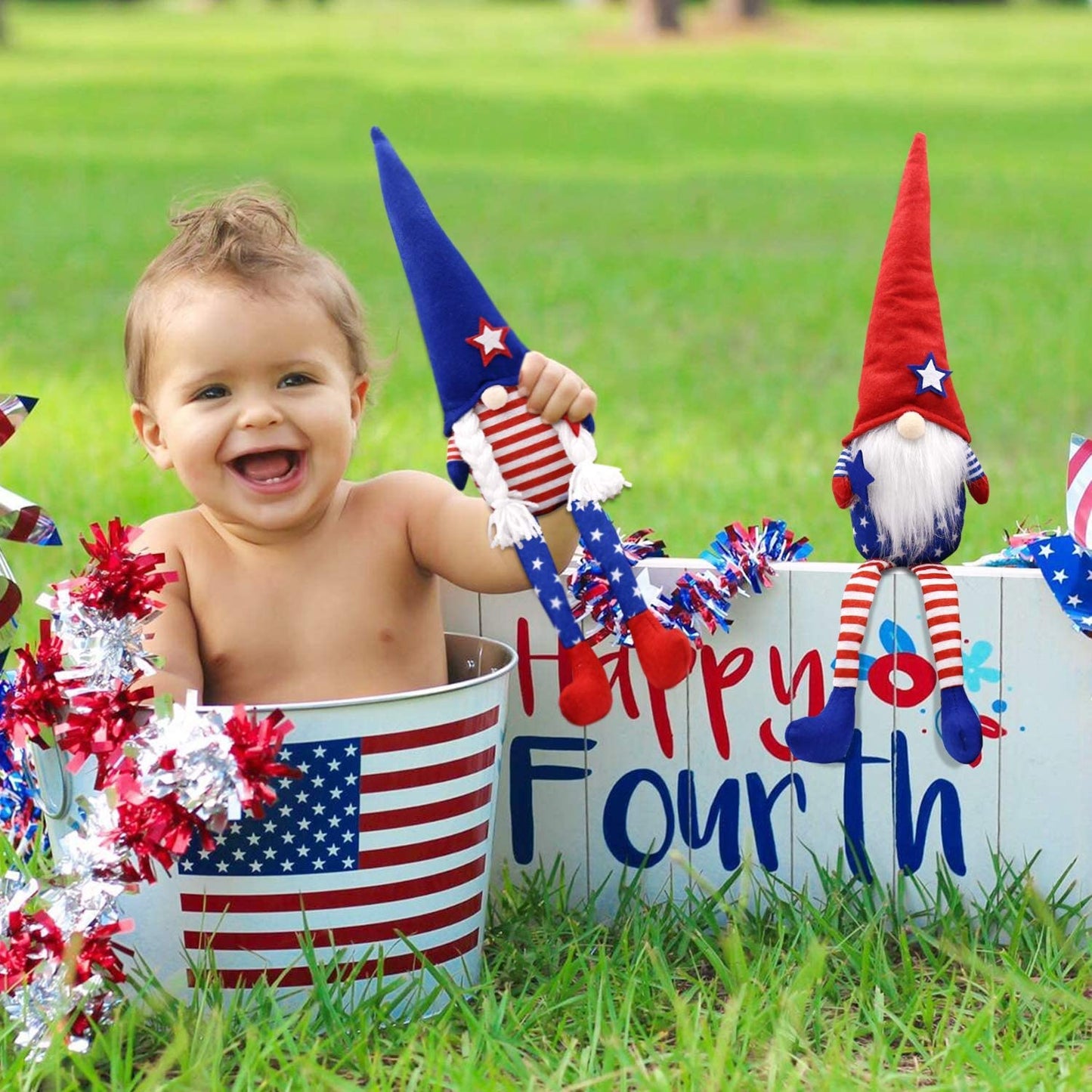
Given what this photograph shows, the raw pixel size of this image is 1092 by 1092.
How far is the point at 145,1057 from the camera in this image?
1.69 meters

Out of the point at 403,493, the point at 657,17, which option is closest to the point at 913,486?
the point at 403,493

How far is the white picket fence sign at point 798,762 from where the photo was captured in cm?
188

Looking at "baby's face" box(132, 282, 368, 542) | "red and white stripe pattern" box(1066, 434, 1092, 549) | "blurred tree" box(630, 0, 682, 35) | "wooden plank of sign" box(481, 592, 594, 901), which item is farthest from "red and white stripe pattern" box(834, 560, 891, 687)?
"blurred tree" box(630, 0, 682, 35)

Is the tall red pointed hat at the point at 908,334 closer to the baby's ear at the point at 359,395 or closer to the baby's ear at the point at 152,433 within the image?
the baby's ear at the point at 359,395

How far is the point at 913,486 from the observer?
1.89 m

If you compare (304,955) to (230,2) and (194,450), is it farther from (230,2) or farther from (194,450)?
(230,2)

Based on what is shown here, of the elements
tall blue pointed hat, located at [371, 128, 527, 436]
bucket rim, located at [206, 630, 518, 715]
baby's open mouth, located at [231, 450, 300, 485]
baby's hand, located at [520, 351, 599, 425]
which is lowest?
bucket rim, located at [206, 630, 518, 715]

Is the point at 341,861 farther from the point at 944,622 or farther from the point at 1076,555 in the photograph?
the point at 1076,555

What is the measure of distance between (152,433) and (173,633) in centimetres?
25

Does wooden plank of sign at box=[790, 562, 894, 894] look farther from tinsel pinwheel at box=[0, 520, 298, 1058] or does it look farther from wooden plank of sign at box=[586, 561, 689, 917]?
tinsel pinwheel at box=[0, 520, 298, 1058]

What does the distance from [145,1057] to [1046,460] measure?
9.72ft

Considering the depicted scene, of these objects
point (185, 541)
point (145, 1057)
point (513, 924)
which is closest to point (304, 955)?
point (145, 1057)

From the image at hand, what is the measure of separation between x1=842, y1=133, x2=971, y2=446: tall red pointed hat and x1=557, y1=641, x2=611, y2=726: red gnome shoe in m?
0.41

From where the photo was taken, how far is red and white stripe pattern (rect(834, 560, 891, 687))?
1.88m
